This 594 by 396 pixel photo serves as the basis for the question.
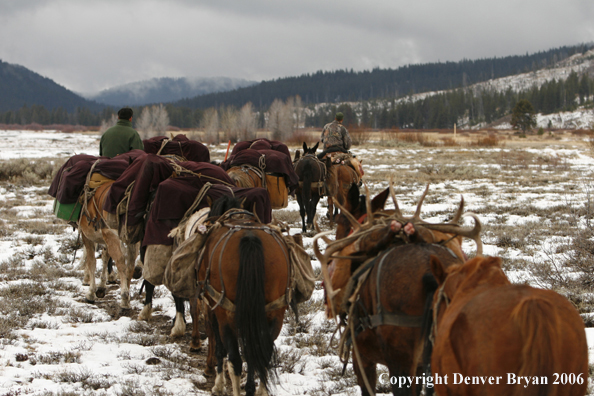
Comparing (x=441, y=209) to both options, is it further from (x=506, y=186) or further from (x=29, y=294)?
(x=29, y=294)

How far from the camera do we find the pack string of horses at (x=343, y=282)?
5.24 feet

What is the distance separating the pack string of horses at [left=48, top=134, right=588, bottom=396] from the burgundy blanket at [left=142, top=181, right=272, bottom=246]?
0.04 ft

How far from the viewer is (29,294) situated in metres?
6.44

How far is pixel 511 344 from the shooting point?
1.57 meters

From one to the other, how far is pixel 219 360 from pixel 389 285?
2041 mm

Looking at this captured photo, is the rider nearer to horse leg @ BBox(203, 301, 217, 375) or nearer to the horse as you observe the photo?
the horse

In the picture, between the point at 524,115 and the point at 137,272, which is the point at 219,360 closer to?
the point at 137,272

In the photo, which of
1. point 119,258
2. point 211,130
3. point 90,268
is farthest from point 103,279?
point 211,130

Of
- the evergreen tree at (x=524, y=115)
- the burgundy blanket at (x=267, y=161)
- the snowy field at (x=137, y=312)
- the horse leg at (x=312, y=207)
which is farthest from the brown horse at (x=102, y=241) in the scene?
the evergreen tree at (x=524, y=115)

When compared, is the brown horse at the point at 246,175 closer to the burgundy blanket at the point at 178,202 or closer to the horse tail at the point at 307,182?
the horse tail at the point at 307,182

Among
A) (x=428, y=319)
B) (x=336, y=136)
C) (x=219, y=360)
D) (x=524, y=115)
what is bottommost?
(x=219, y=360)

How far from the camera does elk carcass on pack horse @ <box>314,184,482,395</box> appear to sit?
2.30 metres

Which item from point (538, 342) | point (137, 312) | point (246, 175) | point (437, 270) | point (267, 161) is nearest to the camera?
point (538, 342)

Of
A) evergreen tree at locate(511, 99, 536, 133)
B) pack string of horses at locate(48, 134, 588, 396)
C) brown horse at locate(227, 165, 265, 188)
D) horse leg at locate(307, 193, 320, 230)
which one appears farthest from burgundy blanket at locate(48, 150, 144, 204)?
evergreen tree at locate(511, 99, 536, 133)
